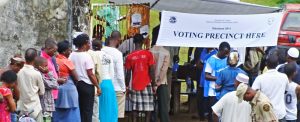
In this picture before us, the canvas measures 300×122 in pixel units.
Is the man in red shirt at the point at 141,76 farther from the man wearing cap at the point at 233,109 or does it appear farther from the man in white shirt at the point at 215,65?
the man wearing cap at the point at 233,109

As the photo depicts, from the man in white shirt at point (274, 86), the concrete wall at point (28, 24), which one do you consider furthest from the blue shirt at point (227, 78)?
the concrete wall at point (28, 24)

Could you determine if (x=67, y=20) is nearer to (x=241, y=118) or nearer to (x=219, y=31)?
(x=219, y=31)

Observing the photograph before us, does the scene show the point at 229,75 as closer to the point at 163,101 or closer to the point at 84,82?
the point at 84,82

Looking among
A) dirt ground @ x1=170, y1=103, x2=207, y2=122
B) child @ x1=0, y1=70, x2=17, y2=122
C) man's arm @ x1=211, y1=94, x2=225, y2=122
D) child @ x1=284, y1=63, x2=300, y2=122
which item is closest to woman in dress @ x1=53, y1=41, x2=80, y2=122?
child @ x1=0, y1=70, x2=17, y2=122

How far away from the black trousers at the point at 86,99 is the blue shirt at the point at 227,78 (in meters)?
1.82

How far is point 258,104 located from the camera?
8.31 metres

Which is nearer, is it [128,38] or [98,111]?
[98,111]

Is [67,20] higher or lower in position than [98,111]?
higher

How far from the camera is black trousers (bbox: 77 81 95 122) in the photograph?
10.6 meters

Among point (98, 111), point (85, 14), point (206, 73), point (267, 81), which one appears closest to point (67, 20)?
point (85, 14)

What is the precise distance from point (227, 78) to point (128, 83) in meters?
2.11

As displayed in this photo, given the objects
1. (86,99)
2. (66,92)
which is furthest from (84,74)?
(66,92)

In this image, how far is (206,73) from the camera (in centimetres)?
1159

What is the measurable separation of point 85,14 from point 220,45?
224 cm
